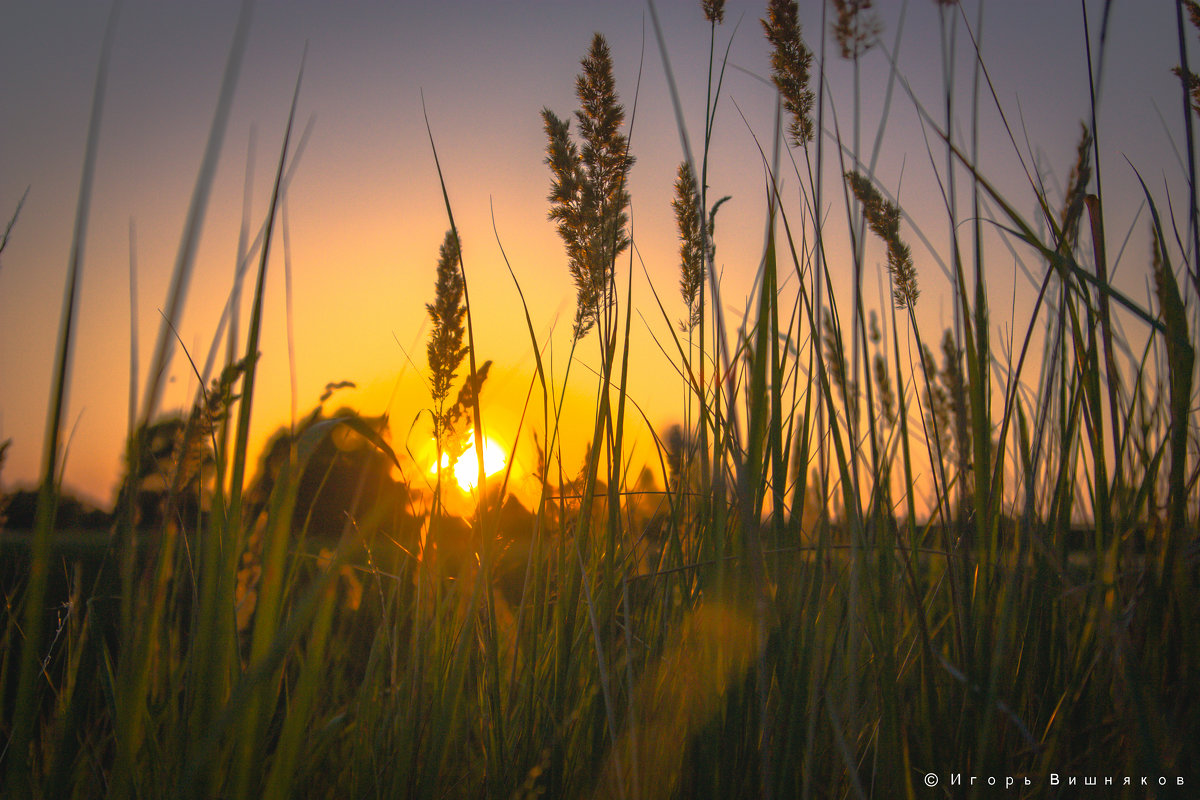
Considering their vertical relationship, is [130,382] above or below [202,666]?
above

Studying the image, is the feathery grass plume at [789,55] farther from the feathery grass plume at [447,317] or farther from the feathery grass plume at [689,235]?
the feathery grass plume at [447,317]

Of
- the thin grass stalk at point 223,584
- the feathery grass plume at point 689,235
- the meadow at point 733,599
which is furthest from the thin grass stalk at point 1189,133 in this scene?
the thin grass stalk at point 223,584

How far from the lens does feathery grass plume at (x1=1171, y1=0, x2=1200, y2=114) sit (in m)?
0.77

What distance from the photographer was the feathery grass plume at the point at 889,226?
106cm

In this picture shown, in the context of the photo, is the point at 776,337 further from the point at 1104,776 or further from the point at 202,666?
the point at 202,666

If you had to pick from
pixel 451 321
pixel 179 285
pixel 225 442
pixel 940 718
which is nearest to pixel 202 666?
pixel 225 442

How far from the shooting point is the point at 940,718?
0.89 metres

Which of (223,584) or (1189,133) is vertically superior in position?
(1189,133)

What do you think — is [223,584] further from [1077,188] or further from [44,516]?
[1077,188]

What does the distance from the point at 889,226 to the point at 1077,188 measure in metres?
0.28

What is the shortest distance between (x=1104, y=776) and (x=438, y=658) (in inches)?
35.7

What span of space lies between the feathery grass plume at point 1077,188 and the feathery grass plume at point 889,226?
0.79 feet

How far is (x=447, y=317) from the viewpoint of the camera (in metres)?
1.07

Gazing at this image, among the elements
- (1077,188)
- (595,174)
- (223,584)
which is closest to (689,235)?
(595,174)
